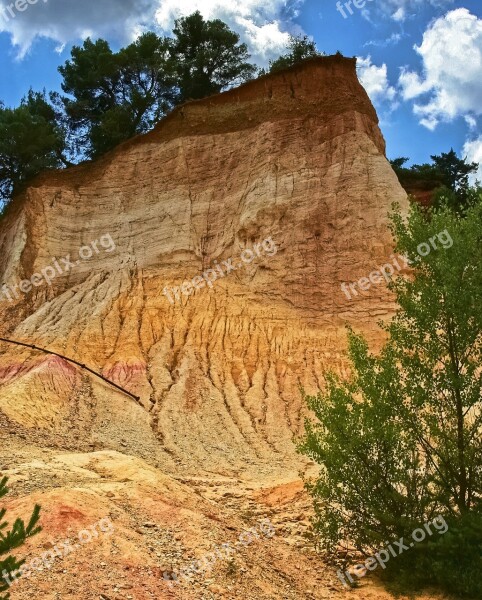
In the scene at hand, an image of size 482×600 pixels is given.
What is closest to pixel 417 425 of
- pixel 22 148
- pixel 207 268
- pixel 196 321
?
pixel 196 321

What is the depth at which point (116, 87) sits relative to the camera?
3700 centimetres

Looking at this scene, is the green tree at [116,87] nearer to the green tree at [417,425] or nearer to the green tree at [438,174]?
the green tree at [438,174]

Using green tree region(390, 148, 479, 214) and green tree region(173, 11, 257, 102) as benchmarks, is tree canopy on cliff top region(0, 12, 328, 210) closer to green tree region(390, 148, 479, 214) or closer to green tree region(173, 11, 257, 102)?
green tree region(173, 11, 257, 102)

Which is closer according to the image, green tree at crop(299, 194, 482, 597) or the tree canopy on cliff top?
green tree at crop(299, 194, 482, 597)

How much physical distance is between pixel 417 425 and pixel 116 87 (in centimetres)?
3084

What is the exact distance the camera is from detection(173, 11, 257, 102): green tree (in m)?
36.3

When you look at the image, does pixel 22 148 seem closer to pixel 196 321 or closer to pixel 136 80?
pixel 136 80

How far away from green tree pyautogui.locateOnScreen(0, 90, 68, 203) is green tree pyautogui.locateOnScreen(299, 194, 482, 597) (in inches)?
1011

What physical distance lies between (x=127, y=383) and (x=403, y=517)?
442 inches

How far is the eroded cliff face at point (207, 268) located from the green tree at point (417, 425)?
4673mm

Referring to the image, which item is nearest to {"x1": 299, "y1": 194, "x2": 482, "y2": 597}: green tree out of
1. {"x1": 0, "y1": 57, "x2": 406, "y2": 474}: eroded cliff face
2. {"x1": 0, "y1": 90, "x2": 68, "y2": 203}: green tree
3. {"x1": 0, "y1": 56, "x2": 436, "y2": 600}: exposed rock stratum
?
{"x1": 0, "y1": 56, "x2": 436, "y2": 600}: exposed rock stratum

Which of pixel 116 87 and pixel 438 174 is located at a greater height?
pixel 116 87

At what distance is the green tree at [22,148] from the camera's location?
3262cm

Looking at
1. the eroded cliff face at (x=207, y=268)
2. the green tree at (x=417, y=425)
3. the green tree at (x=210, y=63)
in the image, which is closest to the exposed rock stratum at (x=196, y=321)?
the eroded cliff face at (x=207, y=268)
